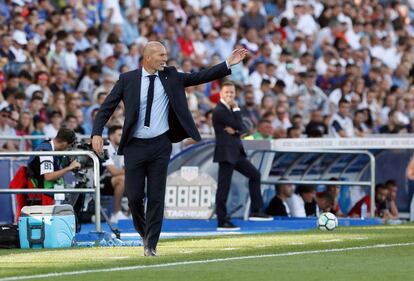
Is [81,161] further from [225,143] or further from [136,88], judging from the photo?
[136,88]

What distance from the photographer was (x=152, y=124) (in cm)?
1370

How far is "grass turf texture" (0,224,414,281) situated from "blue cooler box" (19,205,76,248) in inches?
28.5

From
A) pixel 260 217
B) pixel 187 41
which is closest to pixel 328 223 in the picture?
pixel 260 217

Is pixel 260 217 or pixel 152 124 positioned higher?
pixel 152 124

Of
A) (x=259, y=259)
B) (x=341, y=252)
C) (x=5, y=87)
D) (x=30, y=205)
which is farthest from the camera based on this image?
(x=5, y=87)

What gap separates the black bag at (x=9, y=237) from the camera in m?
16.0

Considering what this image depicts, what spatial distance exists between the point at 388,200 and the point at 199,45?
752 centimetres

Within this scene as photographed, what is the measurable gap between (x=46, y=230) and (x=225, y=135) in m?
5.07

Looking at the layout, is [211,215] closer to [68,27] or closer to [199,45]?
[68,27]

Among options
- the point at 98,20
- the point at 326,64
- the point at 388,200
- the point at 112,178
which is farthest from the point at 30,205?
the point at 326,64

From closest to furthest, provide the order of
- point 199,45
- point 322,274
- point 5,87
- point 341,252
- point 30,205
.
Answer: point 322,274, point 341,252, point 30,205, point 5,87, point 199,45

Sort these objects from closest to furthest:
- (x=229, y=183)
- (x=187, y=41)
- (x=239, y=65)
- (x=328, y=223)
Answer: (x=328, y=223)
(x=229, y=183)
(x=187, y=41)
(x=239, y=65)

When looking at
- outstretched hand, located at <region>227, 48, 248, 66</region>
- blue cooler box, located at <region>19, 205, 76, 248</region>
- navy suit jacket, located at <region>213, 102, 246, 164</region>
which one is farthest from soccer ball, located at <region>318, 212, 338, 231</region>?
outstretched hand, located at <region>227, 48, 248, 66</region>

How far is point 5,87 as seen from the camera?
77.7ft
